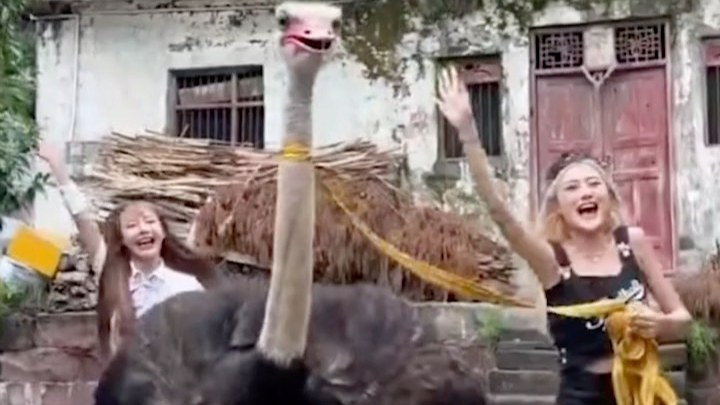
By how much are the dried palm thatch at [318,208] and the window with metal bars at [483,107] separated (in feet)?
7.65

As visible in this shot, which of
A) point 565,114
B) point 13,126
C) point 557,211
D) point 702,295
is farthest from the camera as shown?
point 565,114

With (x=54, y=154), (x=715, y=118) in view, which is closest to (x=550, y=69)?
(x=715, y=118)

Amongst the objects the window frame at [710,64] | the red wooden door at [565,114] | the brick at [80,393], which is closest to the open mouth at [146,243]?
the brick at [80,393]

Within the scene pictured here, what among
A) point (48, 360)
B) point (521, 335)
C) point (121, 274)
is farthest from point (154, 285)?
point (48, 360)

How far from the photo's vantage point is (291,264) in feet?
11.0

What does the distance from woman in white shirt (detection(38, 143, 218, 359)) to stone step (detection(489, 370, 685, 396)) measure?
3.23 meters

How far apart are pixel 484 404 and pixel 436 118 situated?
32.3ft

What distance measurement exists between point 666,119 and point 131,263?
867 centimetres

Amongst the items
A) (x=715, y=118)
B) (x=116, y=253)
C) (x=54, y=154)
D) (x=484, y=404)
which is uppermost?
(x=715, y=118)

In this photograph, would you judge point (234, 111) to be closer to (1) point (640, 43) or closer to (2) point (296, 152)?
(1) point (640, 43)

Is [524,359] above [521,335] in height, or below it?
below

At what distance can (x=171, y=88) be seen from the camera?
14609 mm

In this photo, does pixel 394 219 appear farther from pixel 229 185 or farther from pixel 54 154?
pixel 54 154

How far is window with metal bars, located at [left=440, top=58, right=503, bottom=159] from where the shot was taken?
536 inches
